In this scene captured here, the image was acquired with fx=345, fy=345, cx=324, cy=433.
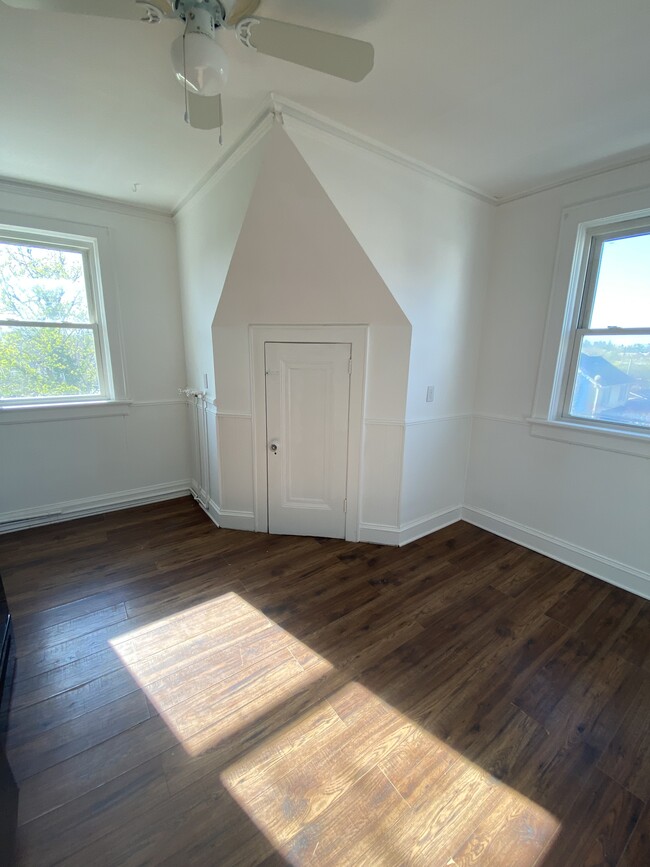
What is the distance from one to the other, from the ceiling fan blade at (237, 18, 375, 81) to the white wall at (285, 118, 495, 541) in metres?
0.70

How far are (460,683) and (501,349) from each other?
2.40 m

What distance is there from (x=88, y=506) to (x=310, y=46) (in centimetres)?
357

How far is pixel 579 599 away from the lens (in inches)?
87.7

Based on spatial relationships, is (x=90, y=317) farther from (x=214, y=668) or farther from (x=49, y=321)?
(x=214, y=668)

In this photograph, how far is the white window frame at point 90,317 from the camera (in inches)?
108

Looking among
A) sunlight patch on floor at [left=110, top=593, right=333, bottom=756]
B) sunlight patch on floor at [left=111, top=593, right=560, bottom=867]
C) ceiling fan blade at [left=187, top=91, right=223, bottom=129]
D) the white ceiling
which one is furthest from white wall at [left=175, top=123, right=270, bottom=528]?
sunlight patch on floor at [left=111, top=593, right=560, bottom=867]

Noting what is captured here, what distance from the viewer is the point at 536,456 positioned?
2723 mm

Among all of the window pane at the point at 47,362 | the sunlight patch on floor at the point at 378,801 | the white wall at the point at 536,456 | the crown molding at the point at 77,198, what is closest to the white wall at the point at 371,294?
the white wall at the point at 536,456

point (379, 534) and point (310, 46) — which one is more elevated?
point (310, 46)

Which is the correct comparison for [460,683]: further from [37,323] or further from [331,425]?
[37,323]

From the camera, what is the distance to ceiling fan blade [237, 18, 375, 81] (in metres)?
1.07

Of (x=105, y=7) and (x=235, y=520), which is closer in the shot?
(x=105, y=7)

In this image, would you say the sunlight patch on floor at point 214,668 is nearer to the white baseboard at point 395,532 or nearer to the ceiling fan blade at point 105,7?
the white baseboard at point 395,532

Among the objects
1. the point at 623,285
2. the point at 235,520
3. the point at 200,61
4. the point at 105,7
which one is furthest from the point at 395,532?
the point at 105,7
